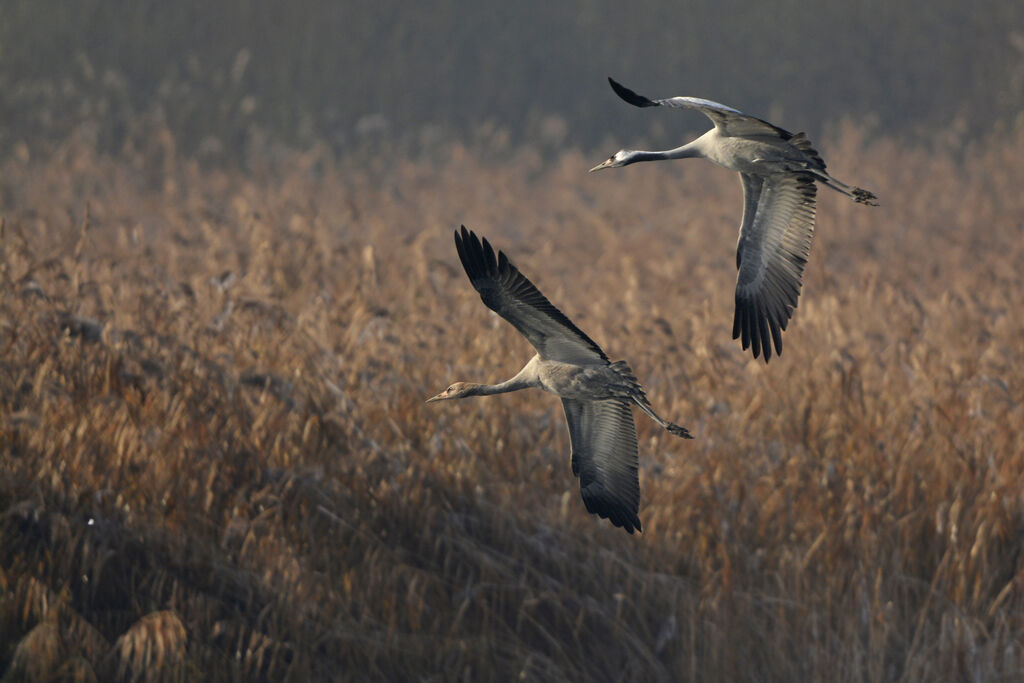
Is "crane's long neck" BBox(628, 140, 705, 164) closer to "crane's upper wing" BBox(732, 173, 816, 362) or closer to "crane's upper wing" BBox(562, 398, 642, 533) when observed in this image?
"crane's upper wing" BBox(732, 173, 816, 362)

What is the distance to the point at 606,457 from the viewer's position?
212 inches

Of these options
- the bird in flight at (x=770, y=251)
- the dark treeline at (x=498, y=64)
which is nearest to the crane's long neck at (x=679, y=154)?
the bird in flight at (x=770, y=251)

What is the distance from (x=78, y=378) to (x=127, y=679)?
1.51 m

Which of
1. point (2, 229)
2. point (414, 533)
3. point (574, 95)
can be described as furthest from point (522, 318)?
point (574, 95)

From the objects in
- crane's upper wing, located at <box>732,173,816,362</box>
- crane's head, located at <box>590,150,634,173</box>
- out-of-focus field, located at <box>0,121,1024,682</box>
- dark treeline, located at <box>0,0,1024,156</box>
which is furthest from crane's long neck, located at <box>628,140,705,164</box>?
dark treeline, located at <box>0,0,1024,156</box>

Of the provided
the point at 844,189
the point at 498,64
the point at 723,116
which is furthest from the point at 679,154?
the point at 498,64

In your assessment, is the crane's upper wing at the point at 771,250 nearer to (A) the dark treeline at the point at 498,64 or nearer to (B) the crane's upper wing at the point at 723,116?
(B) the crane's upper wing at the point at 723,116

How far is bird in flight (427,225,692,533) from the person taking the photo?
14.4 feet

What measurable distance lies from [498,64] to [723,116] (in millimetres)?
12525

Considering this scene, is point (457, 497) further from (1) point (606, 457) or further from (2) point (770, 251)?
(2) point (770, 251)

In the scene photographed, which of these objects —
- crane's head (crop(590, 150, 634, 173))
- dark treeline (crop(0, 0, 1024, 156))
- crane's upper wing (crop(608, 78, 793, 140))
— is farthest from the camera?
dark treeline (crop(0, 0, 1024, 156))

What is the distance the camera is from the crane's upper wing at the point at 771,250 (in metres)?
5.40

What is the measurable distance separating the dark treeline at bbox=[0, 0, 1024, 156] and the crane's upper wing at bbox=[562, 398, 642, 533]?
30.4 ft

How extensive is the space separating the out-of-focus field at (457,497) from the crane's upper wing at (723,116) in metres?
1.78
